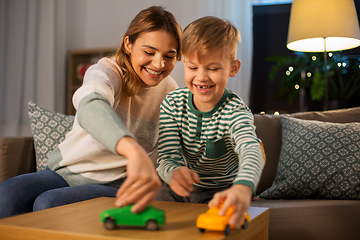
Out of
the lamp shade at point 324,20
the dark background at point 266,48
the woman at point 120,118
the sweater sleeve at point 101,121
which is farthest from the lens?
the dark background at point 266,48

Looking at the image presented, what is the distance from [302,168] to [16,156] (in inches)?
55.4

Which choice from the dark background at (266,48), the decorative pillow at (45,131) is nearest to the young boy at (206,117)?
the decorative pillow at (45,131)

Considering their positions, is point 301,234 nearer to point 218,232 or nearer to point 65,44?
point 218,232

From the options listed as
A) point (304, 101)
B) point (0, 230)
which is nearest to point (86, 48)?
point (304, 101)

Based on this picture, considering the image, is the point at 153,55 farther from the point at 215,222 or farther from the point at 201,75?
the point at 215,222

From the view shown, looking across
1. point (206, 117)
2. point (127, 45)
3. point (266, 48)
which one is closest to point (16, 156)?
point (127, 45)

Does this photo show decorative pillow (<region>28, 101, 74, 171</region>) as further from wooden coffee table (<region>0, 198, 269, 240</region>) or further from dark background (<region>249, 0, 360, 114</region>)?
dark background (<region>249, 0, 360, 114</region>)

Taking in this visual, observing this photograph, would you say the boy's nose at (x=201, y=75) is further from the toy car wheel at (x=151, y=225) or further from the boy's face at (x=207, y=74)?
the toy car wheel at (x=151, y=225)

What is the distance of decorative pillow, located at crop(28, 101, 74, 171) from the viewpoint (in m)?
1.83

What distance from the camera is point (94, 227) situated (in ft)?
2.41

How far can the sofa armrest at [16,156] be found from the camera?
173 centimetres

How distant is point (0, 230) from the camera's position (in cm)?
76

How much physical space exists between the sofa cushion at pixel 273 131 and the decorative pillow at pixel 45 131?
3.42 feet

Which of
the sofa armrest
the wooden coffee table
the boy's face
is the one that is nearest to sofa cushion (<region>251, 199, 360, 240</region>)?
the wooden coffee table
